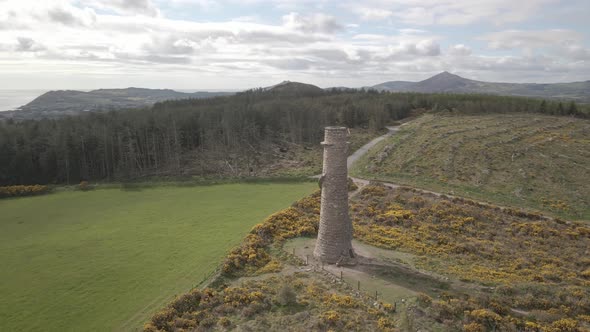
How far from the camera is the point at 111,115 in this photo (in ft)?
266

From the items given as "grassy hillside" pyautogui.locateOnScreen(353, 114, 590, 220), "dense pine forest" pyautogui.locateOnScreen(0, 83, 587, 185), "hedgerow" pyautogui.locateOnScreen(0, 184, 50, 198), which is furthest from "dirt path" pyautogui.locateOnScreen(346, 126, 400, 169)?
"hedgerow" pyautogui.locateOnScreen(0, 184, 50, 198)

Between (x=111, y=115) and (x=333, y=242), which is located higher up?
(x=111, y=115)

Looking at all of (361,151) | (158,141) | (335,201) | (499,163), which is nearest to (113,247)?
(335,201)

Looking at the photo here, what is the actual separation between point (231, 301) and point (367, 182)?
1302 inches

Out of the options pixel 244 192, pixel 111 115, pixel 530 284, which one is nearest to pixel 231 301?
pixel 530 284

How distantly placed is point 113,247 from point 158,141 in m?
45.2

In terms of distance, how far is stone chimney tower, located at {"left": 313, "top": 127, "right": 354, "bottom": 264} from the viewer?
80.9 ft

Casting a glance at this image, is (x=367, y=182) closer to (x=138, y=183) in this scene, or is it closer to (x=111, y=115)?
(x=138, y=183)

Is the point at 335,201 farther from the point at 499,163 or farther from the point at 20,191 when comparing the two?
the point at 20,191

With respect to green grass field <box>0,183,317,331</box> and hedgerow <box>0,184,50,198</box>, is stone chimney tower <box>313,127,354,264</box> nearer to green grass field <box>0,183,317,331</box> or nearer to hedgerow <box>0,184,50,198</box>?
green grass field <box>0,183,317,331</box>

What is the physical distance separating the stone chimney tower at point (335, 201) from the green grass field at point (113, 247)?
30.2 feet

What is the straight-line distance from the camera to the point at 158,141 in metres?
74.5

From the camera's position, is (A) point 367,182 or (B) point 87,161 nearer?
(A) point 367,182

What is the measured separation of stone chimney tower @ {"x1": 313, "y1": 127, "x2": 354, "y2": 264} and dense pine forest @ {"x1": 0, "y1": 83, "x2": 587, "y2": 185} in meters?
41.4
